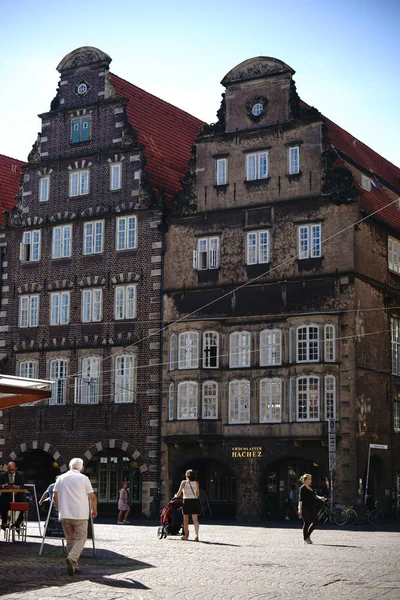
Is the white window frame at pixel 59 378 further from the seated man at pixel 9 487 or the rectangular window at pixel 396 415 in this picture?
the seated man at pixel 9 487

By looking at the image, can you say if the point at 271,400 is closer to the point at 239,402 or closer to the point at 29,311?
the point at 239,402

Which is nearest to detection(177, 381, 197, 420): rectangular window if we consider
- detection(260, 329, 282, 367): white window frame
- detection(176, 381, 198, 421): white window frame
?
detection(176, 381, 198, 421): white window frame

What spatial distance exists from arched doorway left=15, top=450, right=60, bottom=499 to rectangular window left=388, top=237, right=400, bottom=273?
58.0ft

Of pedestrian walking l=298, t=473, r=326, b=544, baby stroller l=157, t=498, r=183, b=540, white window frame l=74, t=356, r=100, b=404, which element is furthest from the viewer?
white window frame l=74, t=356, r=100, b=404

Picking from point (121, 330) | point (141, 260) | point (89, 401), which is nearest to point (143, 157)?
point (141, 260)

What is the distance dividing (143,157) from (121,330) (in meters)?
7.70

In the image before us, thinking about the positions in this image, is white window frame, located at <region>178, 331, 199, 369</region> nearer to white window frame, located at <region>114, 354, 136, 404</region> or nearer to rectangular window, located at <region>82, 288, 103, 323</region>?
white window frame, located at <region>114, 354, 136, 404</region>

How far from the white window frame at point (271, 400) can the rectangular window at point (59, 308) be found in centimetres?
1071

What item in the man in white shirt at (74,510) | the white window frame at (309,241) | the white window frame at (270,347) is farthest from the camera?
the white window frame at (270,347)

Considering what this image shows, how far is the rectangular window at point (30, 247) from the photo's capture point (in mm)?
49094

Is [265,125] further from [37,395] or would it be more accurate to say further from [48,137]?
[37,395]

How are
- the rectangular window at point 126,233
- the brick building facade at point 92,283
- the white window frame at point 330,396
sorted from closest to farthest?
the white window frame at point 330,396
the brick building facade at point 92,283
the rectangular window at point 126,233

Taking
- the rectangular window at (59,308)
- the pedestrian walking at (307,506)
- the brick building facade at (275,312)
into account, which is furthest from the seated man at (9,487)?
the rectangular window at (59,308)

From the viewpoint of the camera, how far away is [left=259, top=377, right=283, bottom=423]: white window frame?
134 feet
